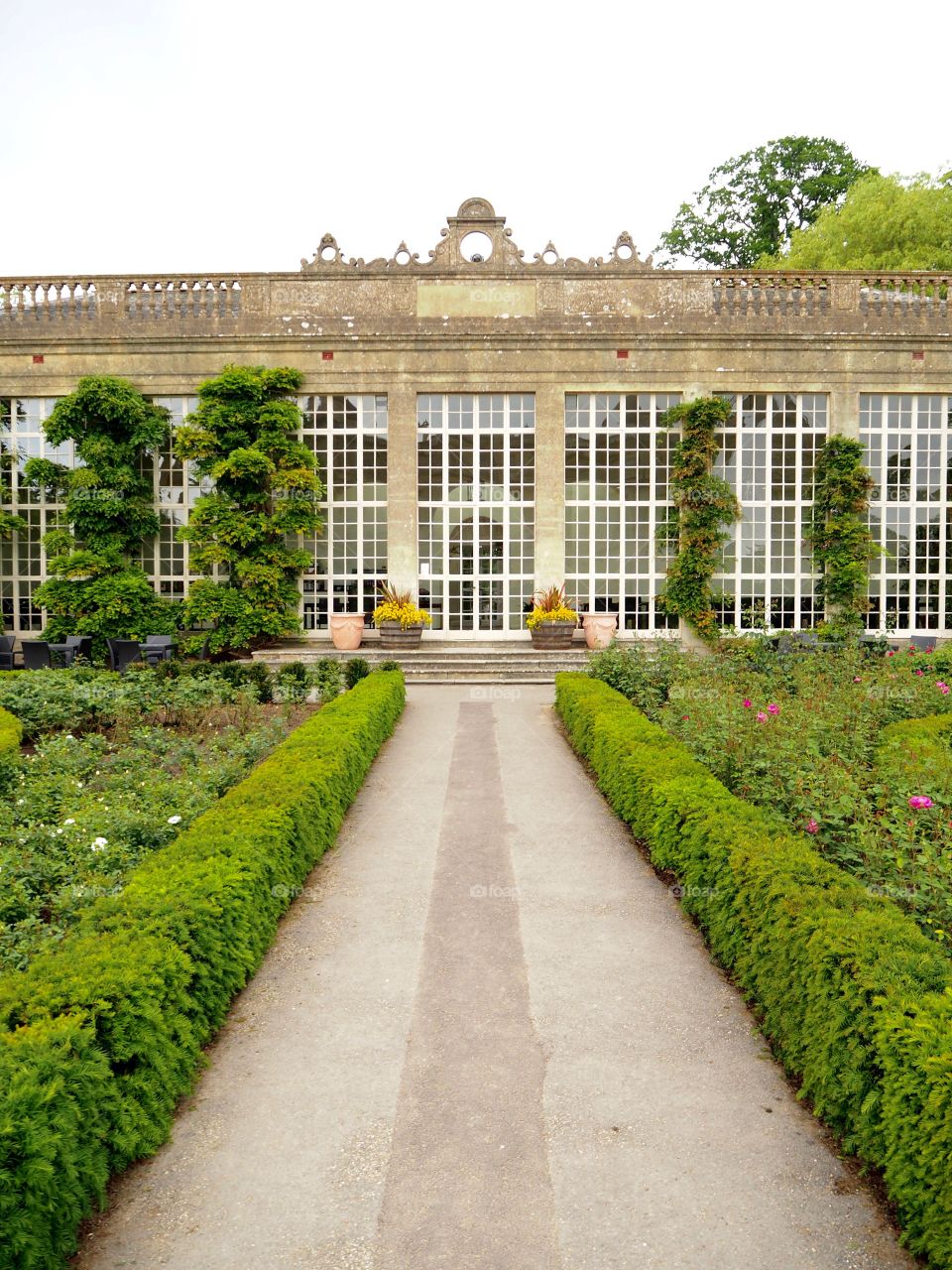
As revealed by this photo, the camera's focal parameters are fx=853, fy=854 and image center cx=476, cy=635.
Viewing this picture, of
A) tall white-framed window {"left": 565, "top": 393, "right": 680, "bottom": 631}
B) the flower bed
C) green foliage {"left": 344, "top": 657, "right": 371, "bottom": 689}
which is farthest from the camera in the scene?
tall white-framed window {"left": 565, "top": 393, "right": 680, "bottom": 631}

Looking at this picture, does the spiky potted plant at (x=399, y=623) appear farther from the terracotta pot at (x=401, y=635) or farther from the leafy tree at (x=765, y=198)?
the leafy tree at (x=765, y=198)

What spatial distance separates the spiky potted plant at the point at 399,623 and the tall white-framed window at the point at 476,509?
106 cm

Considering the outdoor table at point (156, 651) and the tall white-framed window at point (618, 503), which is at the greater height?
the tall white-framed window at point (618, 503)

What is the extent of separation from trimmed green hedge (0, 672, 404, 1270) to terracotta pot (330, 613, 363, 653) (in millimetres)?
11289

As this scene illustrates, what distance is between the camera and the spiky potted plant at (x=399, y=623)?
56.4ft

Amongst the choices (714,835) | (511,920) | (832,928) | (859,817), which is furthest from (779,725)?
(832,928)

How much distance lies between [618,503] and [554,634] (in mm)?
3459

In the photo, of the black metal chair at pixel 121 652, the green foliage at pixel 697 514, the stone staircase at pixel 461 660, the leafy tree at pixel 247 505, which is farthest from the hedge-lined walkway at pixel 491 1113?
the green foliage at pixel 697 514

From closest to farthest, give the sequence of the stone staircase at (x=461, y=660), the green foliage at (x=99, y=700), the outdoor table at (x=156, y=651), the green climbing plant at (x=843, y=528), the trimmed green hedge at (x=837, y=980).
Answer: the trimmed green hedge at (x=837, y=980) < the green foliage at (x=99, y=700) < the outdoor table at (x=156, y=651) < the stone staircase at (x=461, y=660) < the green climbing plant at (x=843, y=528)

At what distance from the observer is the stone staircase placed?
16125 mm

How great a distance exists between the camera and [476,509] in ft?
60.8

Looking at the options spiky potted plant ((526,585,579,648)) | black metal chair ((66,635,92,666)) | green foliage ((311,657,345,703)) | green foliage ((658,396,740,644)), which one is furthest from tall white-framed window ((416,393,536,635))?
black metal chair ((66,635,92,666))

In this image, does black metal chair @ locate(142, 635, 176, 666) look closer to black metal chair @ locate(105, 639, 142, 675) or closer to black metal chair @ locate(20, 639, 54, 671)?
black metal chair @ locate(105, 639, 142, 675)
